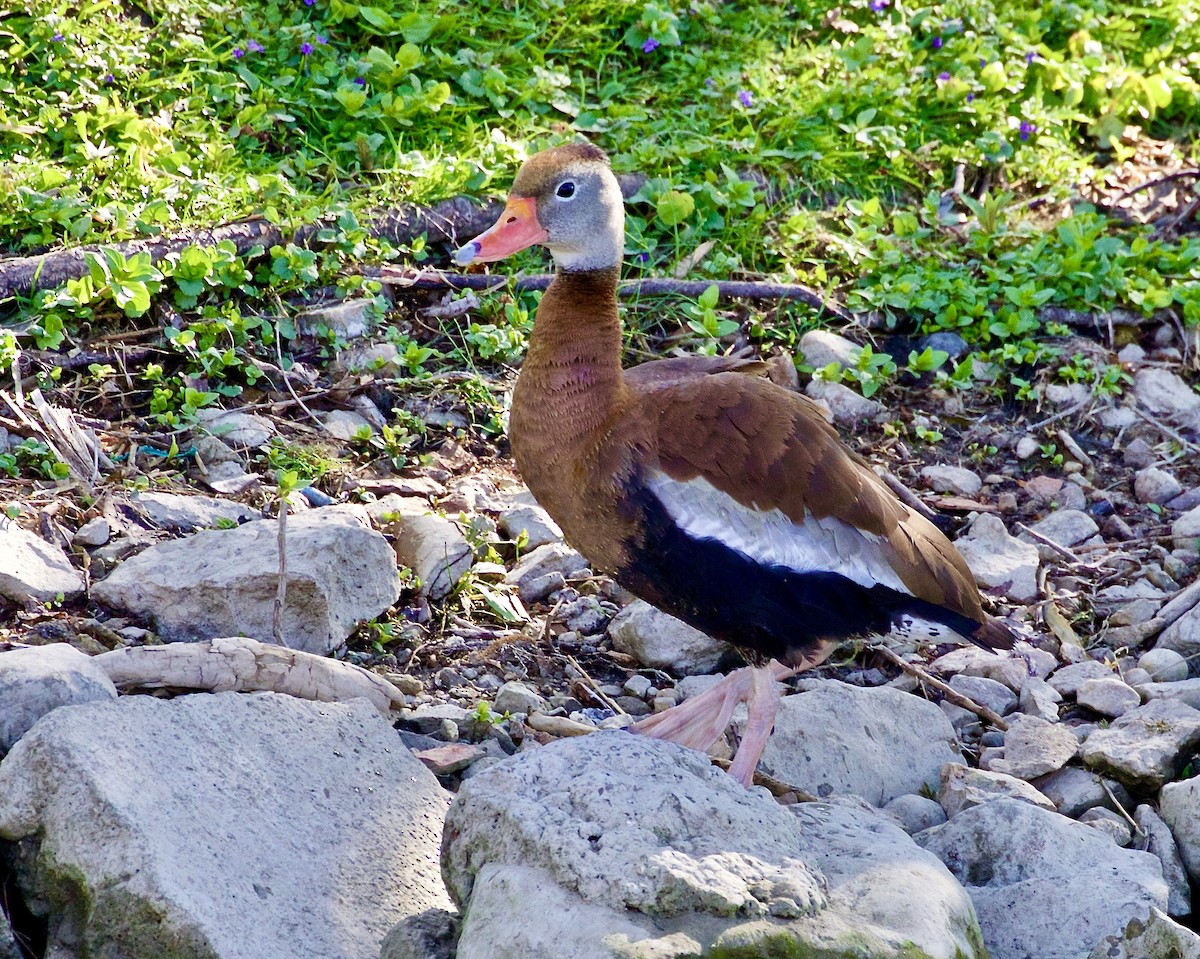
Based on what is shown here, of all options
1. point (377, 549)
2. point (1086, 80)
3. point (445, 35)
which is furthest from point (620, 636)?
point (1086, 80)

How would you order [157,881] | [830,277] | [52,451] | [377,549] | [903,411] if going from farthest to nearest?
[830,277], [903,411], [52,451], [377,549], [157,881]

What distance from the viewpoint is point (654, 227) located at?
18.6 feet

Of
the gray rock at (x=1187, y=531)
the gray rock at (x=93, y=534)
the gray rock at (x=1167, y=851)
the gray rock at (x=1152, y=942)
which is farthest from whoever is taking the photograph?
the gray rock at (x=1187, y=531)

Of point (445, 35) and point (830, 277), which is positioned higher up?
point (445, 35)

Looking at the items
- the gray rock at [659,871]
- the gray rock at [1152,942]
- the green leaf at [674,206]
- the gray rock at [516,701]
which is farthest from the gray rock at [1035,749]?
the green leaf at [674,206]

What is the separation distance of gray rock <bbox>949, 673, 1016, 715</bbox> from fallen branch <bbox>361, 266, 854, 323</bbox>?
5.99ft

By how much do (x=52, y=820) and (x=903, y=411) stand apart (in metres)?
3.44

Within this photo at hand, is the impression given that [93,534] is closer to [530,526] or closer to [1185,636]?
[530,526]

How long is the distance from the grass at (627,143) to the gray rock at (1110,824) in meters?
2.09

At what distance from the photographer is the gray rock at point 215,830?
2.54m

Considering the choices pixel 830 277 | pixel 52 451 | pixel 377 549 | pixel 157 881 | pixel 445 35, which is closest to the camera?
pixel 157 881

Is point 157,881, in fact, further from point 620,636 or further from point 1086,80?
point 1086,80

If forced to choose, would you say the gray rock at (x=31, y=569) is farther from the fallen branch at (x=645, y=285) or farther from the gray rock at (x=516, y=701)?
the fallen branch at (x=645, y=285)

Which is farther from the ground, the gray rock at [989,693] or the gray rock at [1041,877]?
the gray rock at [1041,877]
